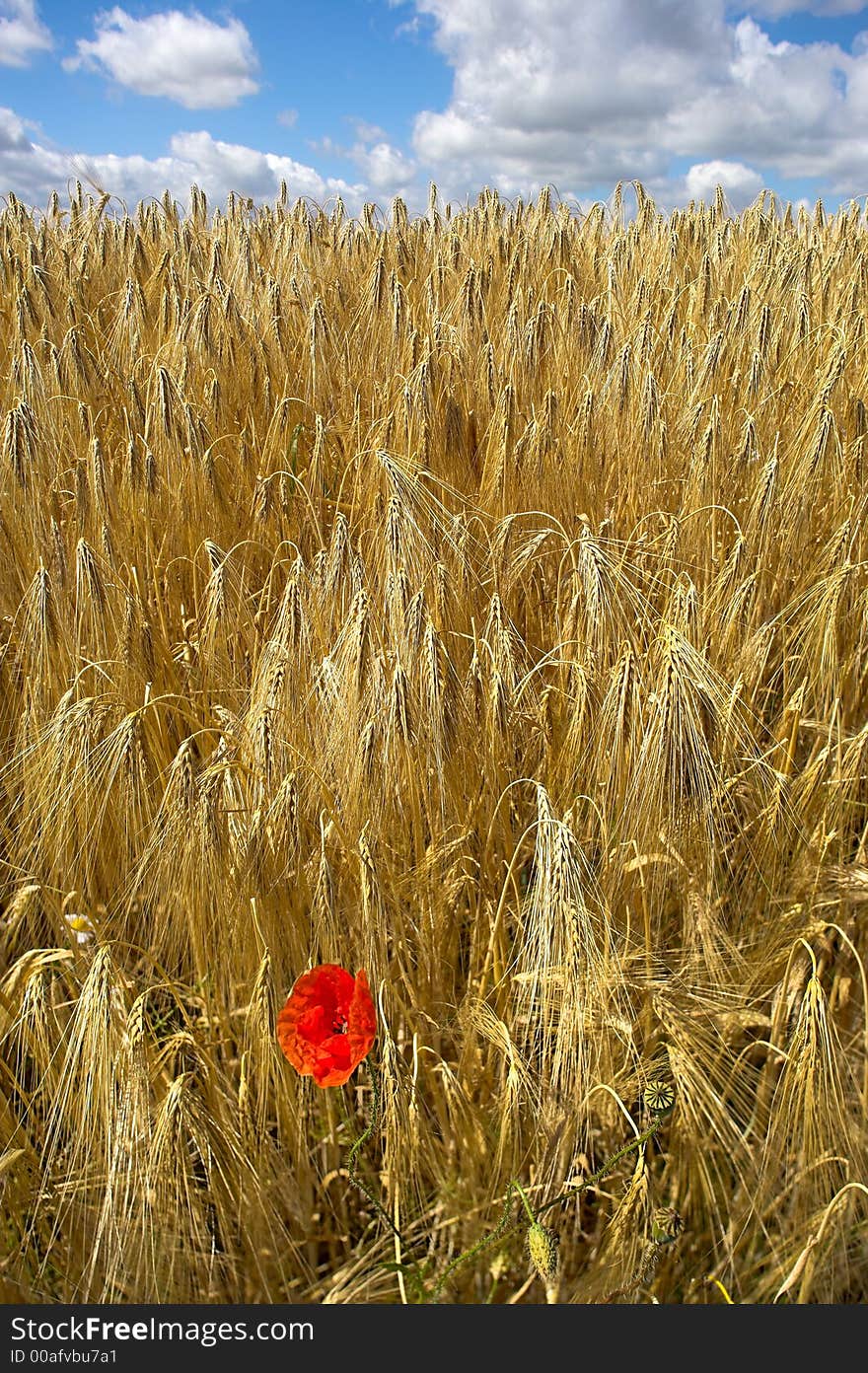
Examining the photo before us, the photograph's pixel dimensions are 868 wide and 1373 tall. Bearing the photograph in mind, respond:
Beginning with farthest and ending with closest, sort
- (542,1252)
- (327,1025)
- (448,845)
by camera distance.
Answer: (448,845) → (327,1025) → (542,1252)

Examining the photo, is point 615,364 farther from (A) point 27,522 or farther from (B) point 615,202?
(B) point 615,202

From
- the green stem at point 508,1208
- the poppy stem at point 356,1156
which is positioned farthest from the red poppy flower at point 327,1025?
the green stem at point 508,1208

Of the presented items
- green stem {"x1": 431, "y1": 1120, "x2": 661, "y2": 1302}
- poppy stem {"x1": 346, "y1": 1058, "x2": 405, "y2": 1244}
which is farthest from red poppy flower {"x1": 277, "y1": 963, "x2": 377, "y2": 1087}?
green stem {"x1": 431, "y1": 1120, "x2": 661, "y2": 1302}

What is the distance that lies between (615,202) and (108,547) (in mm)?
3156

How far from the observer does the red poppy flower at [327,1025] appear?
85 cm

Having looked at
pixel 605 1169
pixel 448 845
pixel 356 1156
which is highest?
pixel 448 845

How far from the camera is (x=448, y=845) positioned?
1105 millimetres

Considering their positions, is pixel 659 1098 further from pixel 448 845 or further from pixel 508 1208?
pixel 448 845

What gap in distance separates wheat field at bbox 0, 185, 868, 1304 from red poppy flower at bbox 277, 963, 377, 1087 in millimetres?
45

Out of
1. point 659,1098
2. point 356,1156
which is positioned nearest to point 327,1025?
point 356,1156

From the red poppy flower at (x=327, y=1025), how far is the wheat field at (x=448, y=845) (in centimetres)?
5

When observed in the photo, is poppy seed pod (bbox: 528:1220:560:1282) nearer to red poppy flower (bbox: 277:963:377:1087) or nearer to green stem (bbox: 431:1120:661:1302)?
green stem (bbox: 431:1120:661:1302)

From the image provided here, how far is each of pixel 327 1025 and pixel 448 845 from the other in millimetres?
294

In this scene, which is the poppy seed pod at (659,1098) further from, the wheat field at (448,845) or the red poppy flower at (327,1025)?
the red poppy flower at (327,1025)
